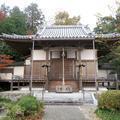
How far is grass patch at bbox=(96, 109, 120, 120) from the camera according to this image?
11117 mm

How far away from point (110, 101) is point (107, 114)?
0.74 m

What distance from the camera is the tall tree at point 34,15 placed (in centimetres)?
5001

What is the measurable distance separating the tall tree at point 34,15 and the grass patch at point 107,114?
1497 inches

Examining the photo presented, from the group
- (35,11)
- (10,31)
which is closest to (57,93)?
(10,31)

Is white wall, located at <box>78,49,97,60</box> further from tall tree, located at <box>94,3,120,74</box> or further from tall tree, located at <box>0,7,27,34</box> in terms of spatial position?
tall tree, located at <box>0,7,27,34</box>

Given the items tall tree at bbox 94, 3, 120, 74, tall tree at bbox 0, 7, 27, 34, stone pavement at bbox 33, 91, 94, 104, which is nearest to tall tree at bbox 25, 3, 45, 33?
tall tree at bbox 0, 7, 27, 34

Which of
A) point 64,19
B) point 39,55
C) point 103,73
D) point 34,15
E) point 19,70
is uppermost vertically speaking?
point 34,15

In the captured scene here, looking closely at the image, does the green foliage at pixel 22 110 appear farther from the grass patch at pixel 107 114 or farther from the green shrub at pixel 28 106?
the grass patch at pixel 107 114

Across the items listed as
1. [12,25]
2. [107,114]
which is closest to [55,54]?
[107,114]

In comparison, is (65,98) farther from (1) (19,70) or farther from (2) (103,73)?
(2) (103,73)

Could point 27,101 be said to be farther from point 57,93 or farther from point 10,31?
point 10,31

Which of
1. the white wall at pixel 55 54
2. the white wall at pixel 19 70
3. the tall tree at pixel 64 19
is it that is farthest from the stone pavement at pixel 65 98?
the tall tree at pixel 64 19

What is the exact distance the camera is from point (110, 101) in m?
12.3

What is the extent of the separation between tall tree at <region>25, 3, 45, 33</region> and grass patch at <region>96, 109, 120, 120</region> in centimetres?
3801
